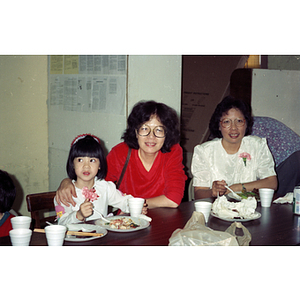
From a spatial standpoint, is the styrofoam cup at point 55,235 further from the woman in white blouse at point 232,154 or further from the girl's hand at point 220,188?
the woman in white blouse at point 232,154

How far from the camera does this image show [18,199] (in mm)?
3412

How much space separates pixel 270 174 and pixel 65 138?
1808 mm

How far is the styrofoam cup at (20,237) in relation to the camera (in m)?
1.30

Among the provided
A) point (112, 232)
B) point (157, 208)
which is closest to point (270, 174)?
point (157, 208)

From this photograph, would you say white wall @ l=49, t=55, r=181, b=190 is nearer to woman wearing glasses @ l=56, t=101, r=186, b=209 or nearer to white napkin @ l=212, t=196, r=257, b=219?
woman wearing glasses @ l=56, t=101, r=186, b=209

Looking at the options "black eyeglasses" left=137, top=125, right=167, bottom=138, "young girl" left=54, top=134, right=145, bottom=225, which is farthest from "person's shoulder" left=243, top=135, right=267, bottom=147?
"young girl" left=54, top=134, right=145, bottom=225

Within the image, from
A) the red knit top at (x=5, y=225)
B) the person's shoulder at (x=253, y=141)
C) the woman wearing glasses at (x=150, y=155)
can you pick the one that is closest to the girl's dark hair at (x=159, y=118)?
the woman wearing glasses at (x=150, y=155)

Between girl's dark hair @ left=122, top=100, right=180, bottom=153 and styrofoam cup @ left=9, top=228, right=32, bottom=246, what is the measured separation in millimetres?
1026

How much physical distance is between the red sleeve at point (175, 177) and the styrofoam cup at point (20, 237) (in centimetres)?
89

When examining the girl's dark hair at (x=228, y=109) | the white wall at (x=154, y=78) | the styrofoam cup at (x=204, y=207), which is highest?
the white wall at (x=154, y=78)

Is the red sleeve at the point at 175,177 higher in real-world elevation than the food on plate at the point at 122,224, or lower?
higher

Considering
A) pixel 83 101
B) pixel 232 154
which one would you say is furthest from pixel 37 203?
pixel 232 154

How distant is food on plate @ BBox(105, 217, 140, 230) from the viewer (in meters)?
1.55

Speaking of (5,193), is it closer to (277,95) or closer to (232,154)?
(232,154)
